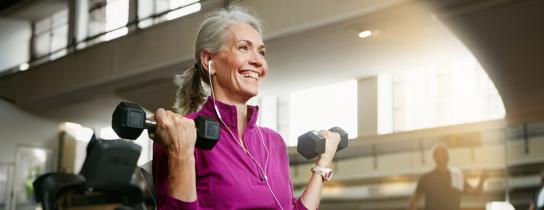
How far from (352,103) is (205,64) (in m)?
7.93

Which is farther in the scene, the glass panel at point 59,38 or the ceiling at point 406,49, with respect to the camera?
the glass panel at point 59,38

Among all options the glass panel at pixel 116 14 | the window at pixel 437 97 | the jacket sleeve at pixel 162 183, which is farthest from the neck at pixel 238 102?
the glass panel at pixel 116 14

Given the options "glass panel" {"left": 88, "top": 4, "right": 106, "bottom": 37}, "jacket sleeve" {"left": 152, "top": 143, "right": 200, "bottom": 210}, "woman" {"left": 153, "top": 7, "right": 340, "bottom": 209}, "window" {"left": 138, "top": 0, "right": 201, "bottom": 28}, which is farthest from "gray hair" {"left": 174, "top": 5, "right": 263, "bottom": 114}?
"glass panel" {"left": 88, "top": 4, "right": 106, "bottom": 37}

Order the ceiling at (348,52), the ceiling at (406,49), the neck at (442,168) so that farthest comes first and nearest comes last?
the neck at (442,168) → the ceiling at (348,52) → the ceiling at (406,49)

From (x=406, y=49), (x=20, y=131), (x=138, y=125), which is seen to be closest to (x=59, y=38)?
(x=20, y=131)

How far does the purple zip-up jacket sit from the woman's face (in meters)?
0.05

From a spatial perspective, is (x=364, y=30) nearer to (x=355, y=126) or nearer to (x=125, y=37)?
(x=355, y=126)

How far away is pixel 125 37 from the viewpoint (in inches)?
386

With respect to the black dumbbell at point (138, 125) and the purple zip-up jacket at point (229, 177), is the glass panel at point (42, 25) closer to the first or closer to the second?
the purple zip-up jacket at point (229, 177)

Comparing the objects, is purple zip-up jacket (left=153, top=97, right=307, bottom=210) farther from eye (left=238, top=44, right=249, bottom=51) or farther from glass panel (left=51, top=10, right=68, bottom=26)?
glass panel (left=51, top=10, right=68, bottom=26)

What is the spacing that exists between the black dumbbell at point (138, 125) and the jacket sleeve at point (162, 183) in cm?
10

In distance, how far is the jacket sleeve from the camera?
4.00 feet

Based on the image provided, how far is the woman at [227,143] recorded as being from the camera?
1.23 meters

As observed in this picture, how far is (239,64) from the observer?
1462mm
